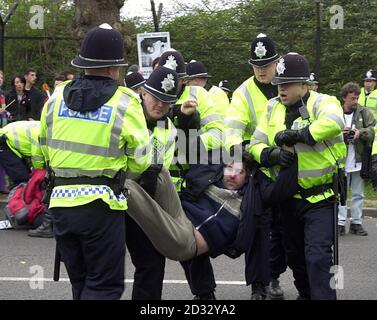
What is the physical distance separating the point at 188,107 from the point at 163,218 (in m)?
1.08

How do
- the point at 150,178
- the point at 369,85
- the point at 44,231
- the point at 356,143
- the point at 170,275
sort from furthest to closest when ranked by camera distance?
the point at 369,85
the point at 356,143
the point at 44,231
the point at 170,275
the point at 150,178

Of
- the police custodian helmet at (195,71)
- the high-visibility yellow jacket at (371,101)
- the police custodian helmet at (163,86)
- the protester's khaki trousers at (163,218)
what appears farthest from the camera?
the high-visibility yellow jacket at (371,101)

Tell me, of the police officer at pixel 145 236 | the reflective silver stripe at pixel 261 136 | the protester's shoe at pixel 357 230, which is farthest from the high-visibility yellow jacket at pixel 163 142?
the protester's shoe at pixel 357 230

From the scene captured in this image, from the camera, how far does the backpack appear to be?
9.29m

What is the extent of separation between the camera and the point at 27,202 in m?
9.41

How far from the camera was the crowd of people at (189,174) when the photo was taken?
4727 millimetres

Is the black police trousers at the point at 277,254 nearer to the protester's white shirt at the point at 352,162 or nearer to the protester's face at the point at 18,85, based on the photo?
the protester's white shirt at the point at 352,162

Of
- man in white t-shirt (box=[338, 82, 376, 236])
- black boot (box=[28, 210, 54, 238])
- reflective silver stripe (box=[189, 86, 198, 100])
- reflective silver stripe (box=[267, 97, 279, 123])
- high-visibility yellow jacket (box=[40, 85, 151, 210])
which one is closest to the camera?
high-visibility yellow jacket (box=[40, 85, 151, 210])

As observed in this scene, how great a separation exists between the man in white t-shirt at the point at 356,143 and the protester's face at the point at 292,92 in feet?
12.2

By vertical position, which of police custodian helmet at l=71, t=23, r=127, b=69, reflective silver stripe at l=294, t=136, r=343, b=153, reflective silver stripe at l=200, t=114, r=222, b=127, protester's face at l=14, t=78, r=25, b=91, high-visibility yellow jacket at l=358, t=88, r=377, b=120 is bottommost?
high-visibility yellow jacket at l=358, t=88, r=377, b=120

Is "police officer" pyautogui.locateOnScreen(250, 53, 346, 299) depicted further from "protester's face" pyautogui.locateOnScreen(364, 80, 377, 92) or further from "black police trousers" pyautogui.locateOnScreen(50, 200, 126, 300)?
"protester's face" pyautogui.locateOnScreen(364, 80, 377, 92)

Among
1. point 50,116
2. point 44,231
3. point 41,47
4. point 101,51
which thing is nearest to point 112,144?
point 50,116

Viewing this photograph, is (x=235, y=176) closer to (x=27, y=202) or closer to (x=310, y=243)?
(x=310, y=243)

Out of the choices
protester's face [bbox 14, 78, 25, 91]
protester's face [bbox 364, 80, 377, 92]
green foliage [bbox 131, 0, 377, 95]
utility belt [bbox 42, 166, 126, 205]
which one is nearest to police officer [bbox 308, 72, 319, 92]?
protester's face [bbox 364, 80, 377, 92]
